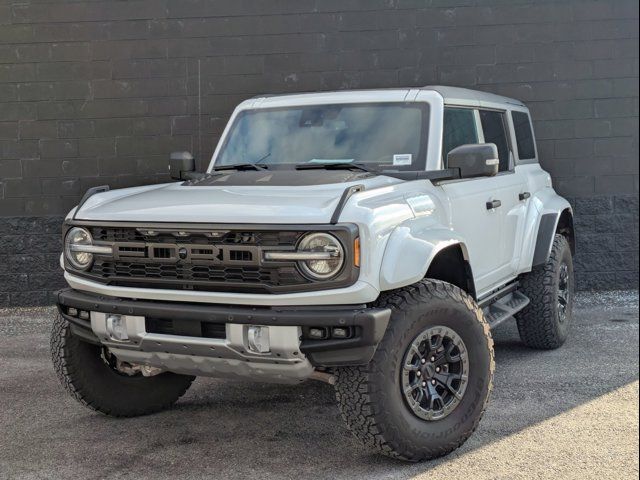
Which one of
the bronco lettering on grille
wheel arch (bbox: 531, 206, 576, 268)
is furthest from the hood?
wheel arch (bbox: 531, 206, 576, 268)

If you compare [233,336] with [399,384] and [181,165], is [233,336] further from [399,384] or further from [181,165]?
[181,165]

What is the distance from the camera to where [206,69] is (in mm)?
8273

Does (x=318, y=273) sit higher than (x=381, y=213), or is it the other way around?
(x=381, y=213)

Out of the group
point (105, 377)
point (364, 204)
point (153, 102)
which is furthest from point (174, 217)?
point (153, 102)

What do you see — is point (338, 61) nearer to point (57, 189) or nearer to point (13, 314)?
point (57, 189)

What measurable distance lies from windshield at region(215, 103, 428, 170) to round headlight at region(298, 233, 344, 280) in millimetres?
1131

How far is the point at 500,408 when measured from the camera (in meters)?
4.73

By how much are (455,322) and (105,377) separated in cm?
202

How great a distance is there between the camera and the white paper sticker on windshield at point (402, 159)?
461cm

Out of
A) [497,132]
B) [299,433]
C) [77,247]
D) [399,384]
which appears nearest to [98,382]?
[77,247]

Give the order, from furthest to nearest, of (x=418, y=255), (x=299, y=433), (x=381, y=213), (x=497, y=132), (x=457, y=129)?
(x=497, y=132), (x=457, y=129), (x=299, y=433), (x=418, y=255), (x=381, y=213)

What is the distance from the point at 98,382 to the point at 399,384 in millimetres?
1813

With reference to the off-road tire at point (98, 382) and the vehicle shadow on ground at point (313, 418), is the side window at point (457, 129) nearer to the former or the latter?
the vehicle shadow on ground at point (313, 418)

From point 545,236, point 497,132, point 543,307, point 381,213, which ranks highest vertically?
point 497,132
